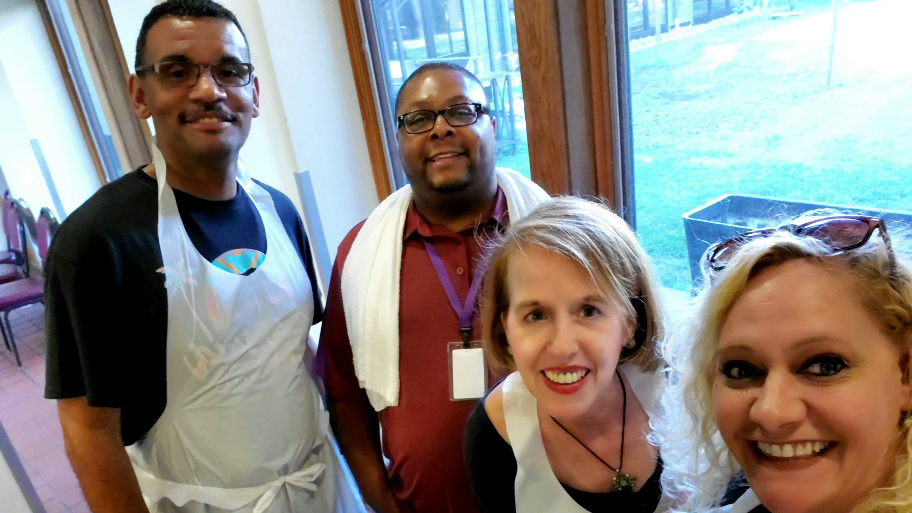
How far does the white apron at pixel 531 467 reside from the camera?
94 cm

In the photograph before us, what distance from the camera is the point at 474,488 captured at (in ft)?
3.42

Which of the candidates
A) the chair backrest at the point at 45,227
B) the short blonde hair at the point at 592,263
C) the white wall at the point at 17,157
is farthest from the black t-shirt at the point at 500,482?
the white wall at the point at 17,157

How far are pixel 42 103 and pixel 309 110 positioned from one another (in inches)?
118

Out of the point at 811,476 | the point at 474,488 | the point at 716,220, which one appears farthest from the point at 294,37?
the point at 811,476

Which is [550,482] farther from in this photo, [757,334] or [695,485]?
[757,334]

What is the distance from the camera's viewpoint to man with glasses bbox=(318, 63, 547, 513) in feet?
4.01

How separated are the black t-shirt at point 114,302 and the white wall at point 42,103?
3.40 meters

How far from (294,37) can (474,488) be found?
1.64 m

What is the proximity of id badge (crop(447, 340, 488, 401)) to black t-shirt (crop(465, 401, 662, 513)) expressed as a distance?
0.15 meters

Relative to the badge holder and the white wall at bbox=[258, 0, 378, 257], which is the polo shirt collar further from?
the white wall at bbox=[258, 0, 378, 257]

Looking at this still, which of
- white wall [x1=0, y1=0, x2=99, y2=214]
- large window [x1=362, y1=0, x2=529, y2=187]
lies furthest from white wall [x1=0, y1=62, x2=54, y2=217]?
large window [x1=362, y1=0, x2=529, y2=187]

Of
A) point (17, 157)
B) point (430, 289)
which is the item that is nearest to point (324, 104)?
point (430, 289)

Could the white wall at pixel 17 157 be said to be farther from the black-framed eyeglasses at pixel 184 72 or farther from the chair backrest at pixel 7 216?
the black-framed eyeglasses at pixel 184 72

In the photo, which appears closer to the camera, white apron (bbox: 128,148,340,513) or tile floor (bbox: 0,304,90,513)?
white apron (bbox: 128,148,340,513)
